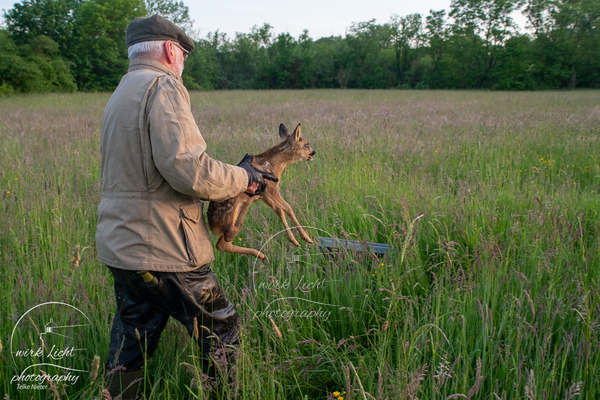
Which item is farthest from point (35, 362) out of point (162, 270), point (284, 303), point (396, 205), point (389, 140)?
point (389, 140)

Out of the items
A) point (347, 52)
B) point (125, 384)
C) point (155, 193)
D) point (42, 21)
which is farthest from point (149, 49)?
point (347, 52)

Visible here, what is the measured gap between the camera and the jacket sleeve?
1.86 m

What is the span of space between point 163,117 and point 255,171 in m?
0.71

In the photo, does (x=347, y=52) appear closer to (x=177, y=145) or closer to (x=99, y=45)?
(x=99, y=45)

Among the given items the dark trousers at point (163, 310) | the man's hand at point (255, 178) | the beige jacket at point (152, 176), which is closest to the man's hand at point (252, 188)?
the man's hand at point (255, 178)

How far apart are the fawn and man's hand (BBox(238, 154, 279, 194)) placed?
0.06 metres

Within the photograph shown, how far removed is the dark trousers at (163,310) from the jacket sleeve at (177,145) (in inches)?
20.2

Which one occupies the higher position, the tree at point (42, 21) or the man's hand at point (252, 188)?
the tree at point (42, 21)

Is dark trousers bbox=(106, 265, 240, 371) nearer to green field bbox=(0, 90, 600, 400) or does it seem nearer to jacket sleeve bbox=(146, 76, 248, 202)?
green field bbox=(0, 90, 600, 400)

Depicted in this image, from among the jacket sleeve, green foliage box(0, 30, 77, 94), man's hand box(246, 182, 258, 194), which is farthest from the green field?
green foliage box(0, 30, 77, 94)

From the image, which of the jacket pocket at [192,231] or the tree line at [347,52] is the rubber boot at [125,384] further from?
the tree line at [347,52]

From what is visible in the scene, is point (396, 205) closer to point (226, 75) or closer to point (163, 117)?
point (163, 117)

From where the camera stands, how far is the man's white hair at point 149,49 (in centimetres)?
214

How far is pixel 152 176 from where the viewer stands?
1984mm
